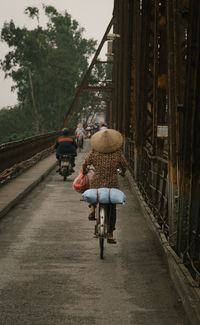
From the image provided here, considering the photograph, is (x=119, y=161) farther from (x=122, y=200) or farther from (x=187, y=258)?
(x=187, y=258)

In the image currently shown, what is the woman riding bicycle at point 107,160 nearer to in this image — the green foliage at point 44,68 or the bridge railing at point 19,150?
the bridge railing at point 19,150

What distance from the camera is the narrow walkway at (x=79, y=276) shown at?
16.9ft

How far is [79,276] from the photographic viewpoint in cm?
648

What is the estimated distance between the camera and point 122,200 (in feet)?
24.2

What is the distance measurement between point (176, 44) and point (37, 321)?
3585 millimetres

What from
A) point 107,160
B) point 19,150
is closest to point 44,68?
point 19,150

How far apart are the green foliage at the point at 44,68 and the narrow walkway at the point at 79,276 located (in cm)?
6226

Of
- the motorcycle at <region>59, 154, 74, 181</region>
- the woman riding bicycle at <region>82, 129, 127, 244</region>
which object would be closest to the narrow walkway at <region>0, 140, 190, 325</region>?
the woman riding bicycle at <region>82, 129, 127, 244</region>

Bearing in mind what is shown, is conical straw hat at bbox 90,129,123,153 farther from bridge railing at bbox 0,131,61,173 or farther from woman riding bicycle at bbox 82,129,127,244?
bridge railing at bbox 0,131,61,173

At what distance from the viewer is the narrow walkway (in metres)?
5.16

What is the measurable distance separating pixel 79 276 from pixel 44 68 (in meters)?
68.9

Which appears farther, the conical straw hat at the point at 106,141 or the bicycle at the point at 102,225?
the conical straw hat at the point at 106,141

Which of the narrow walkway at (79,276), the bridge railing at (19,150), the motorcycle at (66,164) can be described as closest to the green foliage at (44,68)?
the bridge railing at (19,150)

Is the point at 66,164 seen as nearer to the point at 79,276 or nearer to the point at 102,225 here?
the point at 102,225
